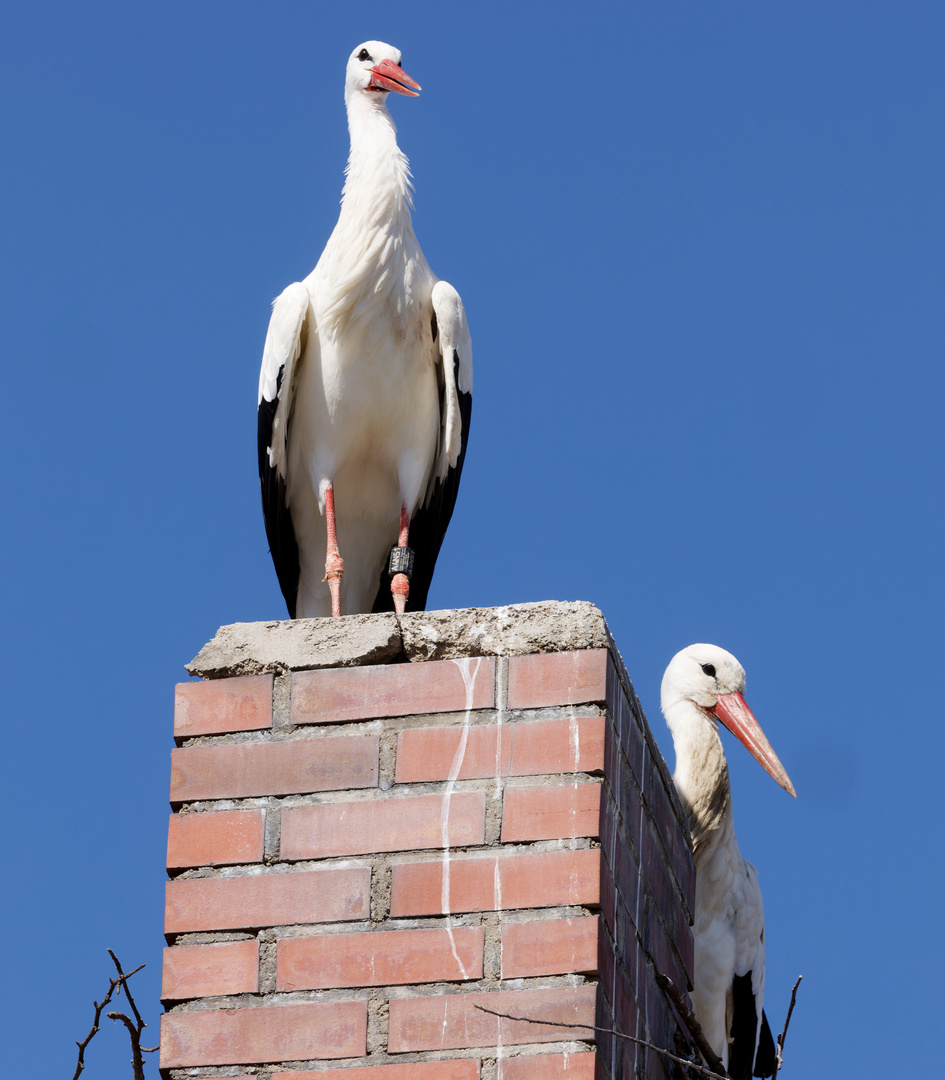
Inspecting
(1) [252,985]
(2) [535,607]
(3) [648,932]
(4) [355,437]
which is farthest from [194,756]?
(4) [355,437]

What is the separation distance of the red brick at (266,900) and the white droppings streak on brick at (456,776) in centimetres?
13

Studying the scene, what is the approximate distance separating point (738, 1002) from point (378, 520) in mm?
1928

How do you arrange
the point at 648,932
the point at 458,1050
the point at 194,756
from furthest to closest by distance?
the point at 648,932, the point at 194,756, the point at 458,1050

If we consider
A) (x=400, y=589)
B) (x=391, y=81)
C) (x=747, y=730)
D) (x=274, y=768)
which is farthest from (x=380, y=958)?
(x=391, y=81)

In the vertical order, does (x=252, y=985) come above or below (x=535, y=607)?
below

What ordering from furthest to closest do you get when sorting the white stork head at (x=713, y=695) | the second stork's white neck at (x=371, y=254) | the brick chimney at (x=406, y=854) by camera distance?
the white stork head at (x=713, y=695) < the second stork's white neck at (x=371, y=254) < the brick chimney at (x=406, y=854)

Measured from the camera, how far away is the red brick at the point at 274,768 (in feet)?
9.99

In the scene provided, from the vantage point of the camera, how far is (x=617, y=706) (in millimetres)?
3162

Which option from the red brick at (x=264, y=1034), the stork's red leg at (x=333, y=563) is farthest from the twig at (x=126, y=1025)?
the stork's red leg at (x=333, y=563)

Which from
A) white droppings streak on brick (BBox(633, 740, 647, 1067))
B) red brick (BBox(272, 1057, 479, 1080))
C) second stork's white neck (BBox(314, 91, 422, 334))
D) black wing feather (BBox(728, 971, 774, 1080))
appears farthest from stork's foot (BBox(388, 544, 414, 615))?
red brick (BBox(272, 1057, 479, 1080))

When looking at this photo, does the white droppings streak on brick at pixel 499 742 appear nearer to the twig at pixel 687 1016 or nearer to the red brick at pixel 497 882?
the red brick at pixel 497 882

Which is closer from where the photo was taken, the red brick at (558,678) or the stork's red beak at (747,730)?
the red brick at (558,678)

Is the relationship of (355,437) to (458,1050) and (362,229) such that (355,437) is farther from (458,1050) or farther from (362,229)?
(458,1050)

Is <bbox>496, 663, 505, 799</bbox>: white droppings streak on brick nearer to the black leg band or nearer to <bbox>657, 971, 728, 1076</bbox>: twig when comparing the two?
<bbox>657, 971, 728, 1076</bbox>: twig
